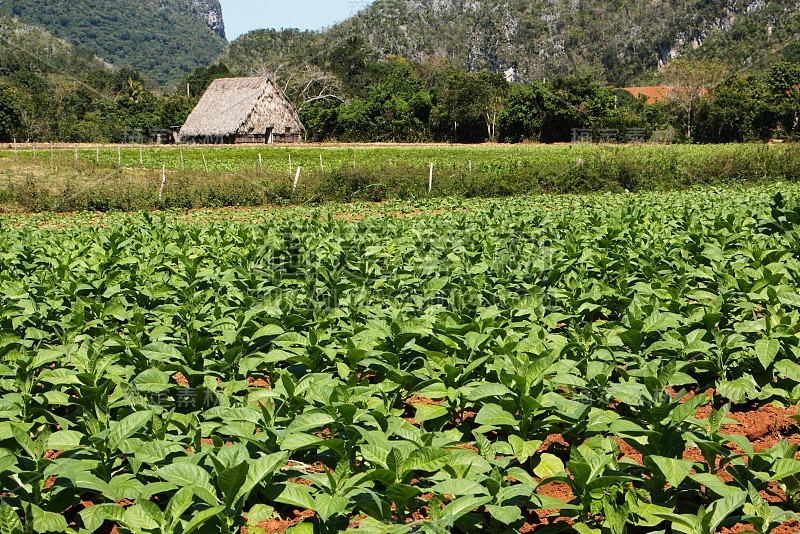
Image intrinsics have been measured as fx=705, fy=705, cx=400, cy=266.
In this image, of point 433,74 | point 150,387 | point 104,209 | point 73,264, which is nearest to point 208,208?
point 104,209

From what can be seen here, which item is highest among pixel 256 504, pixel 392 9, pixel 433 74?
pixel 392 9

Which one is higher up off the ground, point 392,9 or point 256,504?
point 392,9

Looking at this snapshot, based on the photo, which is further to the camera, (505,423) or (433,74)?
(433,74)

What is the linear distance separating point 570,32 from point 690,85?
8901 cm

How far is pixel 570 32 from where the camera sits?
149250mm

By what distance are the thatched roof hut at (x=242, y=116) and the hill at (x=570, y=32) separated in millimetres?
70785

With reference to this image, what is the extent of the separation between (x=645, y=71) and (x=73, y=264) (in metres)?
140

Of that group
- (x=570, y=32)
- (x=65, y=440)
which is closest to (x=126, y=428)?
(x=65, y=440)

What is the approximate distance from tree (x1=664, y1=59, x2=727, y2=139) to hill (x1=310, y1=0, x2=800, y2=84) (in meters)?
58.0

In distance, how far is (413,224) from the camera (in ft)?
43.0

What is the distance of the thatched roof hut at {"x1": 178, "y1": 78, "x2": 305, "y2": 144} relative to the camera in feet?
182

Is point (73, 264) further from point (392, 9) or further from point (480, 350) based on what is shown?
point (392, 9)

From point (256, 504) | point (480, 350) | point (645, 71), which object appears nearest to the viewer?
point (256, 504)

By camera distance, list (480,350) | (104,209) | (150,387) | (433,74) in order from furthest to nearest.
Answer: (433,74)
(104,209)
(480,350)
(150,387)
